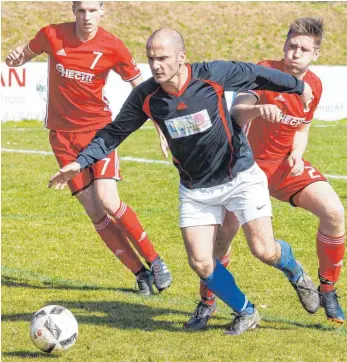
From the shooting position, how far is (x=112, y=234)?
27.4 ft

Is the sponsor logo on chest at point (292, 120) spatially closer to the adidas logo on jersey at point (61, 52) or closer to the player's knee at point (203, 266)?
the player's knee at point (203, 266)

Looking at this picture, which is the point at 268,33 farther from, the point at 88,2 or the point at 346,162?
the point at 88,2

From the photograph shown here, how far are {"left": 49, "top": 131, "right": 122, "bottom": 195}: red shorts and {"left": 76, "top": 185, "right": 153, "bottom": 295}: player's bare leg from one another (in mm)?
103

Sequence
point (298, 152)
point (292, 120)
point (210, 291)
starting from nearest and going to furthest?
point (210, 291), point (298, 152), point (292, 120)

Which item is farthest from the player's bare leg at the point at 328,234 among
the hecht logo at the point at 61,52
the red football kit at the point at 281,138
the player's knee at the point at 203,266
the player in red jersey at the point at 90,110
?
the hecht logo at the point at 61,52

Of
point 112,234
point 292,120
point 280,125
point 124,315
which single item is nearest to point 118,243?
point 112,234

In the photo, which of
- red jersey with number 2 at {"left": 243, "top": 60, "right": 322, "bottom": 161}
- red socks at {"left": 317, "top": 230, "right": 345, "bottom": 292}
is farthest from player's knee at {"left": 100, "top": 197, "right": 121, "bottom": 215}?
red socks at {"left": 317, "top": 230, "right": 345, "bottom": 292}

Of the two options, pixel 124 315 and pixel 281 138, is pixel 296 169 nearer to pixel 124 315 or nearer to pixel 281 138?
pixel 281 138

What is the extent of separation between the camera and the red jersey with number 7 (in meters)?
8.45

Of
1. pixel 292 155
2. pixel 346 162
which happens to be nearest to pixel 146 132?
pixel 346 162

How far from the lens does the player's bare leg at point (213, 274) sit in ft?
21.6

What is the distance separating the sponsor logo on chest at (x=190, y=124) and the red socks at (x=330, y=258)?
153 cm

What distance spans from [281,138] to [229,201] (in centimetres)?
112

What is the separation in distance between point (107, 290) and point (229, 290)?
Result: 1.80 m
